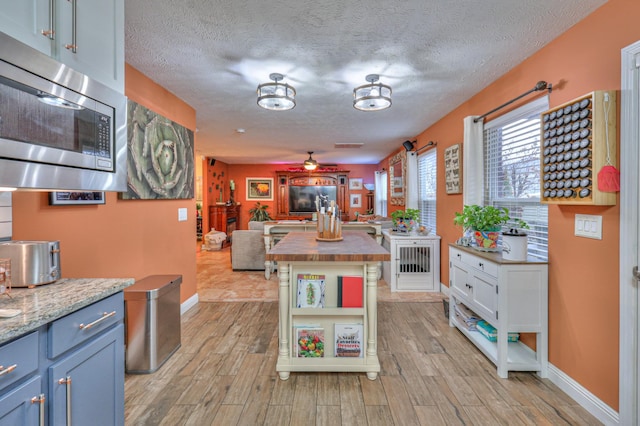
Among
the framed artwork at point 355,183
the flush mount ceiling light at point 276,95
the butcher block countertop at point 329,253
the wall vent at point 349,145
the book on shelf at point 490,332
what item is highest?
the wall vent at point 349,145

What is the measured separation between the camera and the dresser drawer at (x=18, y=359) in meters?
0.89

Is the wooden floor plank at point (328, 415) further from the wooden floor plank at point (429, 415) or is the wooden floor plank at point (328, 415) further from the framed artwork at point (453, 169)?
the framed artwork at point (453, 169)

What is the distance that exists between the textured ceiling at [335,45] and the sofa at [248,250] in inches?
92.3

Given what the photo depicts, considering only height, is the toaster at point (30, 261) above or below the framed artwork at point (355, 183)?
below

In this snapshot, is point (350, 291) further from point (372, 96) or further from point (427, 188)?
point (427, 188)

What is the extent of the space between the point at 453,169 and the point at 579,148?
6.21ft

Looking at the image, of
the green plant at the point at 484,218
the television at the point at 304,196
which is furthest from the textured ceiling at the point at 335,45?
the television at the point at 304,196

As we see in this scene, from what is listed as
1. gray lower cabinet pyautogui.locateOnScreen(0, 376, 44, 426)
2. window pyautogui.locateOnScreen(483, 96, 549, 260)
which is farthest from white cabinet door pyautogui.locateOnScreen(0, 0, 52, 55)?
window pyautogui.locateOnScreen(483, 96, 549, 260)

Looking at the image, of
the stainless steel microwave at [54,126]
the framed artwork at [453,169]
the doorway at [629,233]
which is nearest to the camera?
the stainless steel microwave at [54,126]

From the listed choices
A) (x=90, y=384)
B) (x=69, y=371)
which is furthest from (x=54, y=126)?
(x=90, y=384)

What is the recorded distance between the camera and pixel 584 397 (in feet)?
6.09

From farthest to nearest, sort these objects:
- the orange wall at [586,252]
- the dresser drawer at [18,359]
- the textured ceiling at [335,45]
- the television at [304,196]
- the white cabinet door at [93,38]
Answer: the television at [304,196]
the textured ceiling at [335,45]
the orange wall at [586,252]
the white cabinet door at [93,38]
the dresser drawer at [18,359]

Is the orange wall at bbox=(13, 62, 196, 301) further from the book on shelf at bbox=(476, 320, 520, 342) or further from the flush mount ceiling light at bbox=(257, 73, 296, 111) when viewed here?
the book on shelf at bbox=(476, 320, 520, 342)

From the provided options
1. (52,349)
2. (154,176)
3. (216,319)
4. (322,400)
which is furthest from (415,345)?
(154,176)
